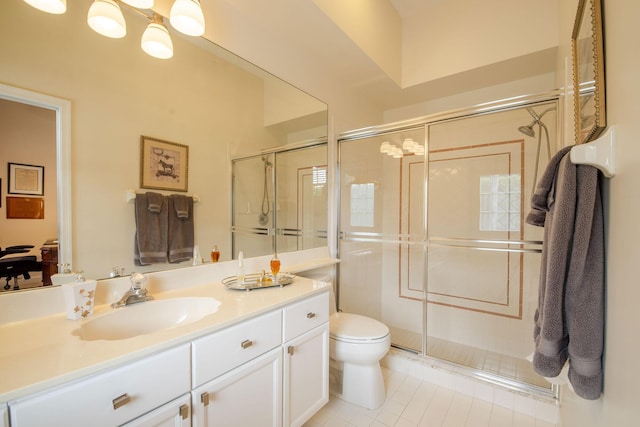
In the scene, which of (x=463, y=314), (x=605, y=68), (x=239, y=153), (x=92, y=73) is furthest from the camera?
(x=463, y=314)

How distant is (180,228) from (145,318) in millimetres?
468

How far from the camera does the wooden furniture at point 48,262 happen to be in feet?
3.48

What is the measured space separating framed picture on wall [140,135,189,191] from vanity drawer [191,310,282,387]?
81cm

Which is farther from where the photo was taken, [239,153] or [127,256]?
[239,153]

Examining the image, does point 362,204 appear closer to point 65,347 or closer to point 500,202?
point 500,202

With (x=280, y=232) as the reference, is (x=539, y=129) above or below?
above

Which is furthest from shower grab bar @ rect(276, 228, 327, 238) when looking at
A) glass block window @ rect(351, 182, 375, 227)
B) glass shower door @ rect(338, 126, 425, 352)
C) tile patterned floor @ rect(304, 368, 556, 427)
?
tile patterned floor @ rect(304, 368, 556, 427)

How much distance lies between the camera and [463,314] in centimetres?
261

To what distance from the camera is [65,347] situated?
82cm

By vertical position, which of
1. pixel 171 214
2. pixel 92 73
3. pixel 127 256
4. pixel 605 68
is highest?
pixel 92 73

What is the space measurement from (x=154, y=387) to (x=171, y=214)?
2.73ft

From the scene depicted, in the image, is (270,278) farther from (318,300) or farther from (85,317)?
(85,317)

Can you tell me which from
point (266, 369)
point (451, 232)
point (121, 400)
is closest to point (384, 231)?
point (451, 232)

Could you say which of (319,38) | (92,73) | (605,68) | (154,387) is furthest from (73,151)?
(605,68)
